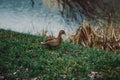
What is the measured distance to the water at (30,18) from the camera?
12.7 m

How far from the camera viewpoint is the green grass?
26.3 ft

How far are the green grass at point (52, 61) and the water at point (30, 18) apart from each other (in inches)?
106

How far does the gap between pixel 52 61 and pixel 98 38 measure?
9.84 ft

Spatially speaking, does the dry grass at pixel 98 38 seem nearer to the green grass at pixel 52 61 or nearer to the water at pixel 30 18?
the water at pixel 30 18

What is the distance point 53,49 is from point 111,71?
156cm

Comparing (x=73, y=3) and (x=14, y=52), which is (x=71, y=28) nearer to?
(x=73, y=3)

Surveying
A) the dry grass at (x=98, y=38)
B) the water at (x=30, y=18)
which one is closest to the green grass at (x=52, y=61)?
the dry grass at (x=98, y=38)

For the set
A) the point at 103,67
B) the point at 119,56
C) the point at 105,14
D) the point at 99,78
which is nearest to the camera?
the point at 99,78

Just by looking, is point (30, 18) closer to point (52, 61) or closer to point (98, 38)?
point (98, 38)

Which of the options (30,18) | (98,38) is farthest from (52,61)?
(30,18)

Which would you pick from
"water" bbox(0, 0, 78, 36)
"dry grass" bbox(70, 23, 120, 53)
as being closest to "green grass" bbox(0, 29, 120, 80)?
"dry grass" bbox(70, 23, 120, 53)

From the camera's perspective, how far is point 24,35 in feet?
34.6

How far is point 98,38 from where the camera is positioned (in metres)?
11.4

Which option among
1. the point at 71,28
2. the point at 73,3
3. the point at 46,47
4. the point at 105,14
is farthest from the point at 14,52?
the point at 73,3
